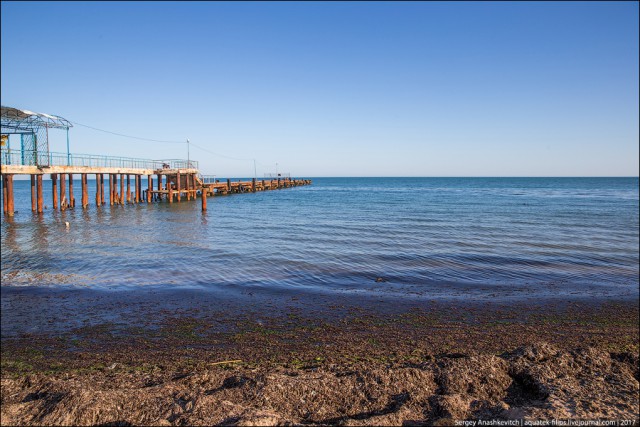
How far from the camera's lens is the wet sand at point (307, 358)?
374 centimetres

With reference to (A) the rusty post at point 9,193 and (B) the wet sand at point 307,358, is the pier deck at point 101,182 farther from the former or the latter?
(B) the wet sand at point 307,358

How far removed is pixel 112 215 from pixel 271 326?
25.4 metres

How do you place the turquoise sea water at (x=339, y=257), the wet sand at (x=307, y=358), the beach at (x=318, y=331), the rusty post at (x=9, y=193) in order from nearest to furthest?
the wet sand at (x=307, y=358), the beach at (x=318, y=331), the turquoise sea water at (x=339, y=257), the rusty post at (x=9, y=193)

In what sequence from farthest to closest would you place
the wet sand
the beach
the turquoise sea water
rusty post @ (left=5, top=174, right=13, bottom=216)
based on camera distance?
rusty post @ (left=5, top=174, right=13, bottom=216)
the turquoise sea water
the beach
the wet sand

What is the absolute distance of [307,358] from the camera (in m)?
5.73

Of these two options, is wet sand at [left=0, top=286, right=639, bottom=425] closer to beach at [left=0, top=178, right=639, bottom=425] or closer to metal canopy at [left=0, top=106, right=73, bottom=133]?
beach at [left=0, top=178, right=639, bottom=425]

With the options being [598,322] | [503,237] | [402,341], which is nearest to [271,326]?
[402,341]

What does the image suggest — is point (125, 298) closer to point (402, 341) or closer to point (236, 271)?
point (236, 271)

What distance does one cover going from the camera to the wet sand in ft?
12.3

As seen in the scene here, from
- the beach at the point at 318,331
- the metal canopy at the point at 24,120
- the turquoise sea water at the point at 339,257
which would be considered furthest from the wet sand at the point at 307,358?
the metal canopy at the point at 24,120

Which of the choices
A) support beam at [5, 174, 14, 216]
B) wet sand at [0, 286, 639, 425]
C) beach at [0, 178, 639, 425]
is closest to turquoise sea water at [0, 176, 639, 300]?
beach at [0, 178, 639, 425]

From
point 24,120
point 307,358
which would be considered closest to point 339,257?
point 307,358

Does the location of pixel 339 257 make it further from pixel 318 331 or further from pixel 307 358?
pixel 307 358

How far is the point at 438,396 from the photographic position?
13.2ft
